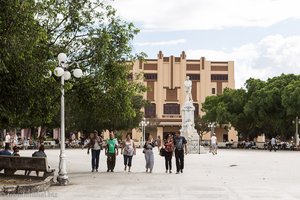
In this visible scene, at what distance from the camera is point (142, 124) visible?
A: 76.4 meters

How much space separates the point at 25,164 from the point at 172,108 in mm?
78744

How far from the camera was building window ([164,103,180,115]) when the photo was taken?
95438mm

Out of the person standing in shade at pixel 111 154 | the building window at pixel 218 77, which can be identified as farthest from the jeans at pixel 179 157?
the building window at pixel 218 77

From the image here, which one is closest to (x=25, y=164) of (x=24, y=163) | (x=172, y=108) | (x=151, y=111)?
(x=24, y=163)

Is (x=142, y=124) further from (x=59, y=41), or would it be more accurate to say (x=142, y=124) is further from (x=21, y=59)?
(x=21, y=59)

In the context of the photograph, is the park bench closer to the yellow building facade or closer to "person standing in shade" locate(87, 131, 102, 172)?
"person standing in shade" locate(87, 131, 102, 172)

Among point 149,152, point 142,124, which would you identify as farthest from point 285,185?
point 142,124

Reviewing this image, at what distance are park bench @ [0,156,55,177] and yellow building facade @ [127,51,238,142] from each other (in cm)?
7487

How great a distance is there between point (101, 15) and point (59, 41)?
1986 millimetres

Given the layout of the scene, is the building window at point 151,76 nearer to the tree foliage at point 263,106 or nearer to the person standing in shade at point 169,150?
the tree foliage at point 263,106

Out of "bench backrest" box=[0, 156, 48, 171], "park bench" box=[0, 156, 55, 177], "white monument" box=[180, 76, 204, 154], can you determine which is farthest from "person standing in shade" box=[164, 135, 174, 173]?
"white monument" box=[180, 76, 204, 154]

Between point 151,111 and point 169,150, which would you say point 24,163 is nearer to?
point 169,150

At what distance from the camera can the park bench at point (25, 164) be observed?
16844mm

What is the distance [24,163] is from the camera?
1734cm
